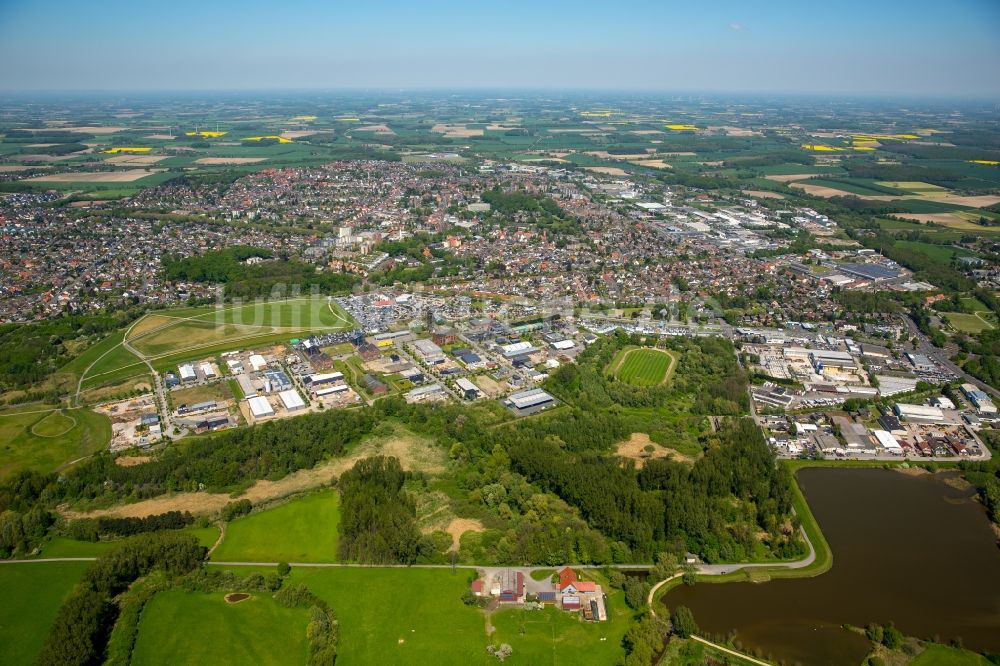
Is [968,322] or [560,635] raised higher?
[968,322]

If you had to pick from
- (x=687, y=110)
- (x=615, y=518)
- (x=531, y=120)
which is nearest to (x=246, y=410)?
(x=615, y=518)

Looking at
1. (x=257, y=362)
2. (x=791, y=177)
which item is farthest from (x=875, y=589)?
(x=791, y=177)

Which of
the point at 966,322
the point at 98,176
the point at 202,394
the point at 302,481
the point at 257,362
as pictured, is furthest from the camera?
the point at 98,176

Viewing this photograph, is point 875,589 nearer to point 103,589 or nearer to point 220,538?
point 220,538

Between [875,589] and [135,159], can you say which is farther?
[135,159]

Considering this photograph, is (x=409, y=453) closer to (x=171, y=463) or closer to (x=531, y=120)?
(x=171, y=463)

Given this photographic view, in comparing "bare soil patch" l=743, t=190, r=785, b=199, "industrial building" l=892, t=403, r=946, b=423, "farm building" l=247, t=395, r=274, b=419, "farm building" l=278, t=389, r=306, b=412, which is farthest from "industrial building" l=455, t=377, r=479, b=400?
"bare soil patch" l=743, t=190, r=785, b=199

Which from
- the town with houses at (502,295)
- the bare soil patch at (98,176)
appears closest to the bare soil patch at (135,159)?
the bare soil patch at (98,176)

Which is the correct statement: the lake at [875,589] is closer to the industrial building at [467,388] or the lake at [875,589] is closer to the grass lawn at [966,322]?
the industrial building at [467,388]
